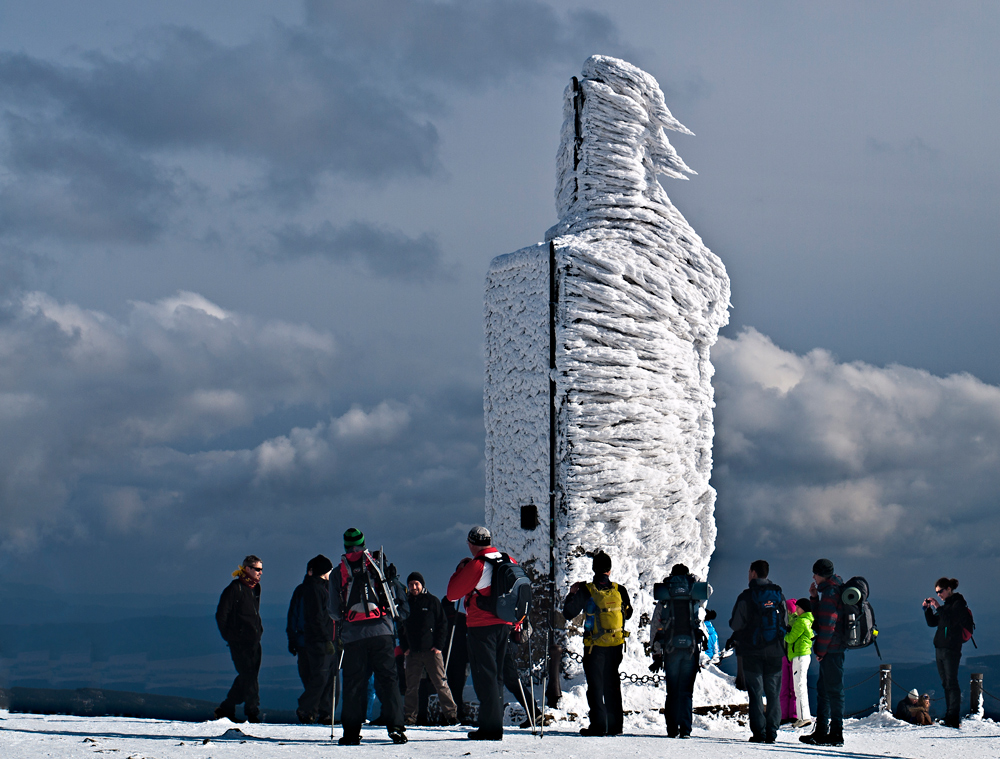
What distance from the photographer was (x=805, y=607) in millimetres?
8570

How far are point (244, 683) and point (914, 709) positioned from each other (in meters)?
6.89

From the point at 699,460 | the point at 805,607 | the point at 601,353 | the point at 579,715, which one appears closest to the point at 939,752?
the point at 805,607

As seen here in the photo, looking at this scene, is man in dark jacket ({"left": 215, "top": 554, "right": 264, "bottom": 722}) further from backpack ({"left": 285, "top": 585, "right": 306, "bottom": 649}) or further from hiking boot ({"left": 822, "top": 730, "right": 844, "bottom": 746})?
hiking boot ({"left": 822, "top": 730, "right": 844, "bottom": 746})

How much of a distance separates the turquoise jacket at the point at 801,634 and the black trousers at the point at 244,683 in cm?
467

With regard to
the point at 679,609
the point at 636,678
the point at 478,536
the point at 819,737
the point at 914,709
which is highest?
the point at 478,536

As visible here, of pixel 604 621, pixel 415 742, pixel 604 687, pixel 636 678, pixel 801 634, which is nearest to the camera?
pixel 415 742

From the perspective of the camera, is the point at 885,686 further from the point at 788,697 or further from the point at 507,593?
the point at 507,593

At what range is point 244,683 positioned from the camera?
8.73 m

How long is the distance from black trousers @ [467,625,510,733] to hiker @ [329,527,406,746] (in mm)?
625

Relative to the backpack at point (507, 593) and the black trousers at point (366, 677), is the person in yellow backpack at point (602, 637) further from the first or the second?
the black trousers at point (366, 677)

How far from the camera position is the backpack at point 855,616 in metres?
7.92

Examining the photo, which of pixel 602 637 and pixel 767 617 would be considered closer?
pixel 602 637

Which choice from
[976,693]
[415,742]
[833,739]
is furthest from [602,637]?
[976,693]

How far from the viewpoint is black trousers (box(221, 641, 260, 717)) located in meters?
8.69
